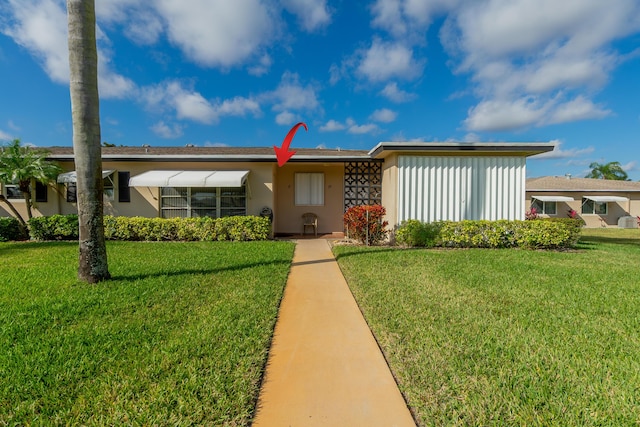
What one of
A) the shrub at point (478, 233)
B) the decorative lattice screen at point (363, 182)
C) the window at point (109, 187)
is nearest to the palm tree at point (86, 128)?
the window at point (109, 187)

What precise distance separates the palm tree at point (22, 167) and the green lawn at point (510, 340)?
14.7 m

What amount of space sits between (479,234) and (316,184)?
28.6 feet

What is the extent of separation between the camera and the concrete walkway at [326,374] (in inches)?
112

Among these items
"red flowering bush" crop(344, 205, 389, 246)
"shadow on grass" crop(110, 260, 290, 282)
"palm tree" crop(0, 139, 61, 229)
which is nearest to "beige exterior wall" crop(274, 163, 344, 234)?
"red flowering bush" crop(344, 205, 389, 246)

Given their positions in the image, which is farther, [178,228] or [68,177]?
[68,177]

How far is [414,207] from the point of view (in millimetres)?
12984

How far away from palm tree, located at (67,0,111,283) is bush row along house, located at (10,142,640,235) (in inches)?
249

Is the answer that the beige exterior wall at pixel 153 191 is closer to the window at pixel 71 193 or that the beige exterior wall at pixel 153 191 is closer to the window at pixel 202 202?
the window at pixel 71 193

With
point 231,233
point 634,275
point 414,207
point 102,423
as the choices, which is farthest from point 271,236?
point 634,275

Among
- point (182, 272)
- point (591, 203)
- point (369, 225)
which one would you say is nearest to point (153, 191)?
point (182, 272)

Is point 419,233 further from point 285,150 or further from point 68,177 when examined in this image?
point 68,177

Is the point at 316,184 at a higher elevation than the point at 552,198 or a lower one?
higher

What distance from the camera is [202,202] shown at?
1501 centimetres

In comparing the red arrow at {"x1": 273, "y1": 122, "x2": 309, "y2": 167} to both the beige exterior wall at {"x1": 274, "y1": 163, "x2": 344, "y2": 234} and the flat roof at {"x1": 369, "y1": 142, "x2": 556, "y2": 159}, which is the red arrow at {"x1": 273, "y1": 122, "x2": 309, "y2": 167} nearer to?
the beige exterior wall at {"x1": 274, "y1": 163, "x2": 344, "y2": 234}
